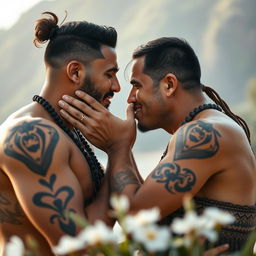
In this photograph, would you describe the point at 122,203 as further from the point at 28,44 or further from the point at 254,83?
the point at 28,44

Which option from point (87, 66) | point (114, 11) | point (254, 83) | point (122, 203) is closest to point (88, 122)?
point (87, 66)

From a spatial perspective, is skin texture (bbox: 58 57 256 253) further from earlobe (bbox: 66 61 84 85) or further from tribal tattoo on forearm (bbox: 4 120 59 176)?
tribal tattoo on forearm (bbox: 4 120 59 176)

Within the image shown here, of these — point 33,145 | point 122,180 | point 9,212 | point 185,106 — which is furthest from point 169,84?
point 9,212

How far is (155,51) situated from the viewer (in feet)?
16.0

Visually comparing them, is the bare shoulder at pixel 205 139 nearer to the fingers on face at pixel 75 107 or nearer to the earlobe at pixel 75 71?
the fingers on face at pixel 75 107

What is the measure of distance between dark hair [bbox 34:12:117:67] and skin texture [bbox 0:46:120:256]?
49 cm

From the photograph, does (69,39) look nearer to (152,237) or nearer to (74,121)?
(74,121)

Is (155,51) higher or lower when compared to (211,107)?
higher

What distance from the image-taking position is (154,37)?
7175 centimetres

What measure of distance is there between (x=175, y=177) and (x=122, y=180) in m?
0.46

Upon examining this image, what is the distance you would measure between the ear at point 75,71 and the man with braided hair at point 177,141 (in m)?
0.12

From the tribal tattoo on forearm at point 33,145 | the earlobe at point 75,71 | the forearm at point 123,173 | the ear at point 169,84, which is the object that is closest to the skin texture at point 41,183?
the tribal tattoo on forearm at point 33,145

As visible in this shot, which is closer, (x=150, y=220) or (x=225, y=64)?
(x=150, y=220)

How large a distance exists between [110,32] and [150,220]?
10.9 ft
